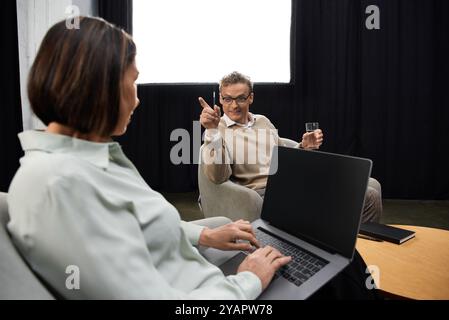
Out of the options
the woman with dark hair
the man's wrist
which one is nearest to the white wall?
the man's wrist

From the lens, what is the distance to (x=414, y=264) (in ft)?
4.25

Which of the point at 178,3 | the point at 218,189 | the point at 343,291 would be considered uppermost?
the point at 178,3

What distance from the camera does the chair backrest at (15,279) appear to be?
1.90 feet

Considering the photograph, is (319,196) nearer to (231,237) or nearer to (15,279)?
(231,237)

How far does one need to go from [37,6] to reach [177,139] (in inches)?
71.7

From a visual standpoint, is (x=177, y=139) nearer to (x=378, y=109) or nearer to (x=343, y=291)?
(x=378, y=109)

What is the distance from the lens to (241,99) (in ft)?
7.44

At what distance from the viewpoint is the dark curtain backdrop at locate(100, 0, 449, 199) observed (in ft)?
12.0

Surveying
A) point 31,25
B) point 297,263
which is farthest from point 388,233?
point 31,25

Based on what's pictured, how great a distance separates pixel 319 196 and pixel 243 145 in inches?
47.5

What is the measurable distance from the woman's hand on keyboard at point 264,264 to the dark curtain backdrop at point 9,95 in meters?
2.47

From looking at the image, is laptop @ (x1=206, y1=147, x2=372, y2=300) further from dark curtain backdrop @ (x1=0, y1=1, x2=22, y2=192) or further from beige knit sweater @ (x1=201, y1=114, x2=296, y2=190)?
dark curtain backdrop @ (x1=0, y1=1, x2=22, y2=192)
